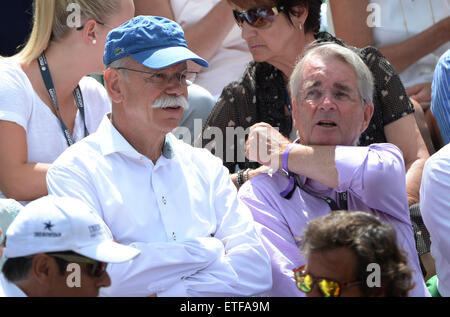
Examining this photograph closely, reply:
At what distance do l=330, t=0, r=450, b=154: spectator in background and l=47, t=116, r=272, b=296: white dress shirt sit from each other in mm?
1921

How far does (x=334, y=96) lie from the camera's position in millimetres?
3766

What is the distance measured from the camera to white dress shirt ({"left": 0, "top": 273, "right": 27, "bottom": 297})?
8.29 feet

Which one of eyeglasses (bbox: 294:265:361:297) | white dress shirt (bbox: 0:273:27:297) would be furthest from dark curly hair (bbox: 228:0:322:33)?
white dress shirt (bbox: 0:273:27:297)

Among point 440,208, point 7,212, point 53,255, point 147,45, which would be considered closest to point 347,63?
point 440,208

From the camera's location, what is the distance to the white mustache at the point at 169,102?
3.49m

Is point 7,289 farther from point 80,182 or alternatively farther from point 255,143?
point 255,143

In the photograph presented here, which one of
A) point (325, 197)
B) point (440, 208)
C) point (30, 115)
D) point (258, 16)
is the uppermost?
point (258, 16)

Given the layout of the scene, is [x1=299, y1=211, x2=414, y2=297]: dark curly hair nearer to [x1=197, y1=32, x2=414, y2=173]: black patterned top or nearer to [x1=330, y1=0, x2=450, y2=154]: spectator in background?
[x1=197, y1=32, x2=414, y2=173]: black patterned top

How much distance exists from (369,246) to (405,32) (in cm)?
284

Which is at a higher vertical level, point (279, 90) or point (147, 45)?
point (147, 45)

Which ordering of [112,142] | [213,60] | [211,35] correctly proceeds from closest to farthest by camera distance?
[112,142]
[211,35]
[213,60]

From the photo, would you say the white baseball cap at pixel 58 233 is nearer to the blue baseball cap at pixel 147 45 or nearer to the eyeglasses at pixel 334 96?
the blue baseball cap at pixel 147 45

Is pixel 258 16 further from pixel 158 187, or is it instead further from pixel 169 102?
pixel 158 187

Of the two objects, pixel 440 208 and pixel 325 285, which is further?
pixel 440 208
